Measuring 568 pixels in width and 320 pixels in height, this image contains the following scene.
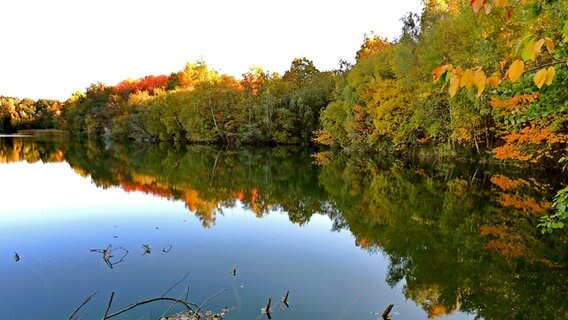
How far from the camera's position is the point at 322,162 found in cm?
3017

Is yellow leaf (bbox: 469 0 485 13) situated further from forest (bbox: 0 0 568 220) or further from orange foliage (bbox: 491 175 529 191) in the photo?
orange foliage (bbox: 491 175 529 191)

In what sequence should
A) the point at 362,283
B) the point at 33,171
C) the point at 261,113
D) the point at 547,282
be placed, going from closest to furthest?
the point at 547,282
the point at 362,283
the point at 33,171
the point at 261,113

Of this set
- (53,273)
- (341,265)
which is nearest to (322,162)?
(341,265)

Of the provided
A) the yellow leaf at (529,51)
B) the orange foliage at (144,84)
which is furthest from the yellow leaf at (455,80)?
the orange foliage at (144,84)

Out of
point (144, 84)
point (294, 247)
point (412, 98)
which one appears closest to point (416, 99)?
point (412, 98)

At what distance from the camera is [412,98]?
2844cm

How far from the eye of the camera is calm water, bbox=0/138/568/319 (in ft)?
23.2

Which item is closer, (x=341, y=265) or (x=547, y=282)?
(x=547, y=282)

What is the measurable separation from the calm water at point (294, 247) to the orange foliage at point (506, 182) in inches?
3.0

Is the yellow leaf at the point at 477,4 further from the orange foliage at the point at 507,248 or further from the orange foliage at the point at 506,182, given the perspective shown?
A: the orange foliage at the point at 506,182

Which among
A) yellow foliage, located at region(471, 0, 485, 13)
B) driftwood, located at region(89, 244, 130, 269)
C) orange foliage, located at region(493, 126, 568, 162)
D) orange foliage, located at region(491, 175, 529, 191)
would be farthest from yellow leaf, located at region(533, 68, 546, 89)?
orange foliage, located at region(491, 175, 529, 191)

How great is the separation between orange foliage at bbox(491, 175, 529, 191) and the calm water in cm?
8

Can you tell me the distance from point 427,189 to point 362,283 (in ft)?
35.8

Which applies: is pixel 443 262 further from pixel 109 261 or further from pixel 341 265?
pixel 109 261
